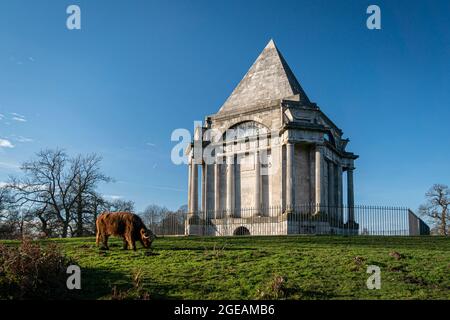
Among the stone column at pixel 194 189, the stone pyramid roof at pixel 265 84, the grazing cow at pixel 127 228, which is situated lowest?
the grazing cow at pixel 127 228

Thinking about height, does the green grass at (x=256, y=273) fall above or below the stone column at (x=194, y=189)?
below

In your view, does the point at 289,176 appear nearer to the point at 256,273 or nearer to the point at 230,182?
the point at 230,182

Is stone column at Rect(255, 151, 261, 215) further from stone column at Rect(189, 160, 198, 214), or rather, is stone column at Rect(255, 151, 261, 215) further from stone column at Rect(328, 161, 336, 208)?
stone column at Rect(328, 161, 336, 208)

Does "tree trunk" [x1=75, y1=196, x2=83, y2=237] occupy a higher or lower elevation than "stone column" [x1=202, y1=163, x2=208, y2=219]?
lower

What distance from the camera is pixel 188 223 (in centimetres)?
3069

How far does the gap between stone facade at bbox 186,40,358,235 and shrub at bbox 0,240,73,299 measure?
17291mm

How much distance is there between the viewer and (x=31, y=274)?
35.4ft

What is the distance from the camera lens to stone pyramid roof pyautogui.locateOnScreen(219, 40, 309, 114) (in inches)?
1266

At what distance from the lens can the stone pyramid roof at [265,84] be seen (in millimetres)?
32156

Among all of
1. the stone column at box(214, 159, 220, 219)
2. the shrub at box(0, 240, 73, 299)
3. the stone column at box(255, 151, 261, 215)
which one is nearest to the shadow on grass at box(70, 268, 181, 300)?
the shrub at box(0, 240, 73, 299)

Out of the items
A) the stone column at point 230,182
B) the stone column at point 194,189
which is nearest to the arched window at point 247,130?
the stone column at point 230,182

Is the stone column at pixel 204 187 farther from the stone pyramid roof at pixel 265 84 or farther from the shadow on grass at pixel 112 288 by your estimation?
the shadow on grass at pixel 112 288
